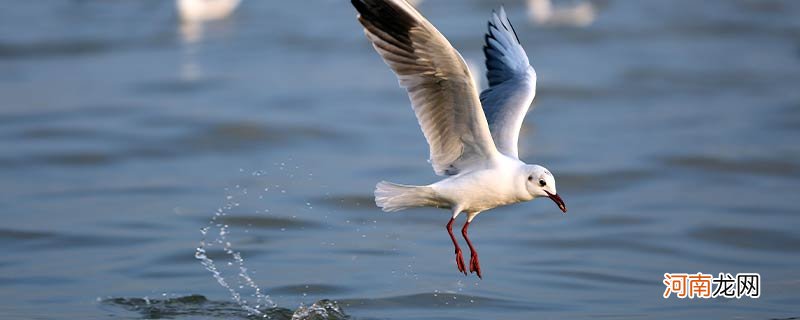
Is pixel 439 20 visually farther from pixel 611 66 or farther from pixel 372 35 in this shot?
pixel 372 35

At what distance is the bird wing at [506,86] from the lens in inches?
307

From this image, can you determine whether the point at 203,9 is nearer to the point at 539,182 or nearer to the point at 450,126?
the point at 450,126

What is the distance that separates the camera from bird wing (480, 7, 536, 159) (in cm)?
780

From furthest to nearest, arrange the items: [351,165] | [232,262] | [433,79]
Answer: [351,165] < [232,262] < [433,79]

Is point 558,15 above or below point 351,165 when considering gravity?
above

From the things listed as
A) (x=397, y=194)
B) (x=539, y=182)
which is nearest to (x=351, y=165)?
(x=397, y=194)

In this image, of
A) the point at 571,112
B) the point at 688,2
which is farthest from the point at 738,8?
the point at 571,112

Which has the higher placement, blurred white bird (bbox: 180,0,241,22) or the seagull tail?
blurred white bird (bbox: 180,0,241,22)

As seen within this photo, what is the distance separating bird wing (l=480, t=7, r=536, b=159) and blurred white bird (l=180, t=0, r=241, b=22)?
13.0 meters

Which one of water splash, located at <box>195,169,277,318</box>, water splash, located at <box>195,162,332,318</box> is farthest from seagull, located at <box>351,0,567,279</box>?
water splash, located at <box>195,169,277,318</box>

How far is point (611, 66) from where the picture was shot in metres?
19.1

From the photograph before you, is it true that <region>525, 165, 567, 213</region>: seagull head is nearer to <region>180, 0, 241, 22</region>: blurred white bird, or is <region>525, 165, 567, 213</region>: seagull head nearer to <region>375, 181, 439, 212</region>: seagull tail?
<region>375, 181, 439, 212</region>: seagull tail

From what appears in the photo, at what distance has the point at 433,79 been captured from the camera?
22.9ft

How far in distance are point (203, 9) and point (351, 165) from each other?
353 inches
